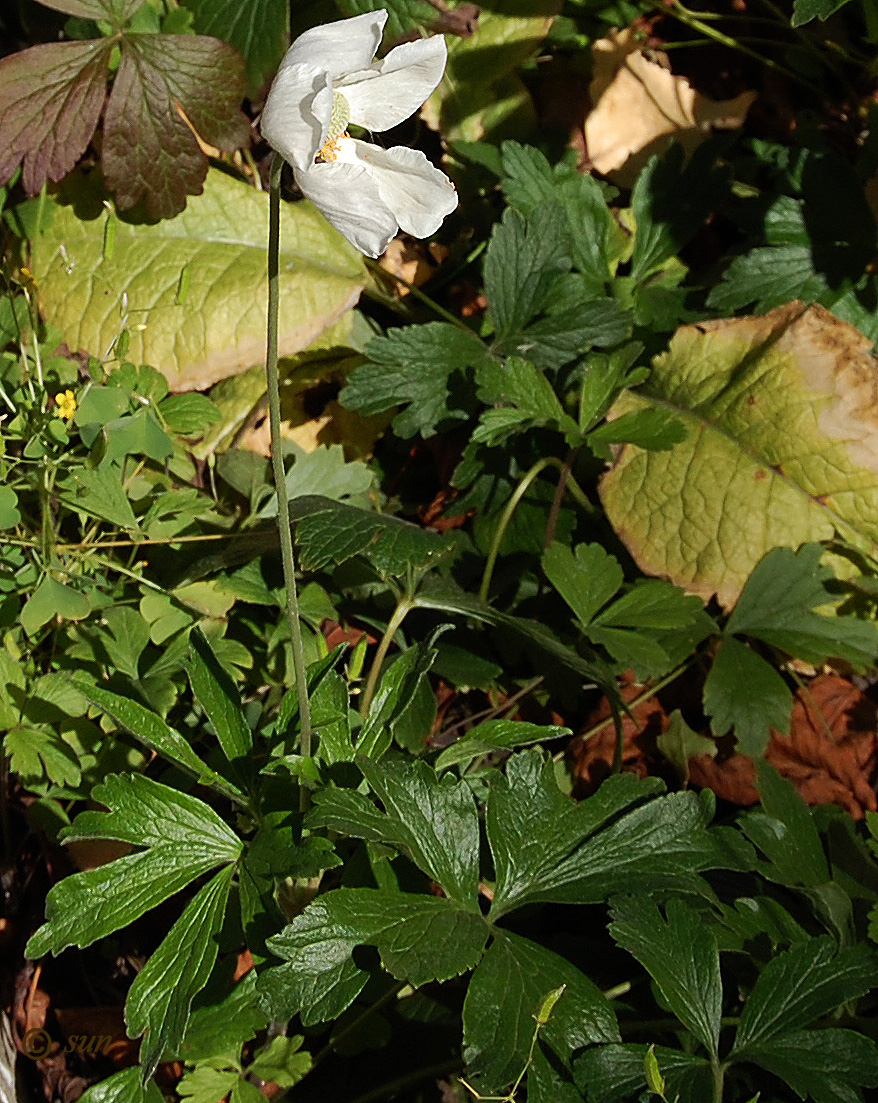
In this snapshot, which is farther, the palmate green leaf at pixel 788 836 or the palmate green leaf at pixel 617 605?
the palmate green leaf at pixel 617 605

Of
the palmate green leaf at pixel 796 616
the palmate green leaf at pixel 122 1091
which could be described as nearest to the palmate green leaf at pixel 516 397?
the palmate green leaf at pixel 796 616

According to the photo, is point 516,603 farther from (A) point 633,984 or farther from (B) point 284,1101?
(B) point 284,1101

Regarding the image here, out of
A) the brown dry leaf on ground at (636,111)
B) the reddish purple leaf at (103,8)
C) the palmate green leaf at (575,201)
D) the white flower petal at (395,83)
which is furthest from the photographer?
the brown dry leaf on ground at (636,111)

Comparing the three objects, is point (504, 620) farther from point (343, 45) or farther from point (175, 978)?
point (343, 45)

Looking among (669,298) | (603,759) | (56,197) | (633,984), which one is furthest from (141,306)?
(633,984)

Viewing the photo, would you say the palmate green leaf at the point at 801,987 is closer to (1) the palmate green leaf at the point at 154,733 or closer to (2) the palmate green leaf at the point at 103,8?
(1) the palmate green leaf at the point at 154,733

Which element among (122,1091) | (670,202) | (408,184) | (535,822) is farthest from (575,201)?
(122,1091)

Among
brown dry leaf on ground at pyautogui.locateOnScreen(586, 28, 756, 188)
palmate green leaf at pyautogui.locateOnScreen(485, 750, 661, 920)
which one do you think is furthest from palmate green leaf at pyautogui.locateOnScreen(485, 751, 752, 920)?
brown dry leaf on ground at pyautogui.locateOnScreen(586, 28, 756, 188)

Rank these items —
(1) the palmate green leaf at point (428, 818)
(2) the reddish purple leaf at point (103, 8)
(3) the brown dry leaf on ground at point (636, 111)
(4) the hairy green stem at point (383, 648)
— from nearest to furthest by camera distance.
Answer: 1. (1) the palmate green leaf at point (428, 818)
2. (4) the hairy green stem at point (383, 648)
3. (2) the reddish purple leaf at point (103, 8)
4. (3) the brown dry leaf on ground at point (636, 111)
